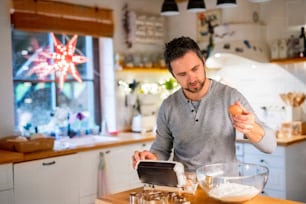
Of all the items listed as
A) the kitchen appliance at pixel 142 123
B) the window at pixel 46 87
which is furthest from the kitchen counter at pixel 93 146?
the window at pixel 46 87

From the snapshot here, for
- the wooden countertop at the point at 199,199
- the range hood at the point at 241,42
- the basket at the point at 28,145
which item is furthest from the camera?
the range hood at the point at 241,42

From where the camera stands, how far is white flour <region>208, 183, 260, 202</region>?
1.67 metres

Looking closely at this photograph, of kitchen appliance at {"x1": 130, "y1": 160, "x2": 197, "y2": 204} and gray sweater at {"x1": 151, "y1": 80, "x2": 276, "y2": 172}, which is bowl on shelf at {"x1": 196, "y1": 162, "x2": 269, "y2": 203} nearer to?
kitchen appliance at {"x1": 130, "y1": 160, "x2": 197, "y2": 204}

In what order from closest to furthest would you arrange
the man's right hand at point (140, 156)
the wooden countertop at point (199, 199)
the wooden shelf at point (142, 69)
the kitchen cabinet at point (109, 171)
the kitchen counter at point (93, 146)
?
the wooden countertop at point (199, 199), the man's right hand at point (140, 156), the kitchen counter at point (93, 146), the kitchen cabinet at point (109, 171), the wooden shelf at point (142, 69)

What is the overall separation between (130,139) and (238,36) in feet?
5.18

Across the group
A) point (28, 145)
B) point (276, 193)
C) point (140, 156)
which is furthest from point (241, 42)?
point (140, 156)

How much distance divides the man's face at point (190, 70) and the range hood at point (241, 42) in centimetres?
226

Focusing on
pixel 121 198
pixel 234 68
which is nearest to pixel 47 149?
pixel 121 198

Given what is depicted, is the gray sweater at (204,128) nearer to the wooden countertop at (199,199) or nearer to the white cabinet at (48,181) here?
the wooden countertop at (199,199)

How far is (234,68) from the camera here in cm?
477

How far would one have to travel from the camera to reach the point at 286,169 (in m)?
3.85

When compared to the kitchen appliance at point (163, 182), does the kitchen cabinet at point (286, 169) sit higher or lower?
lower

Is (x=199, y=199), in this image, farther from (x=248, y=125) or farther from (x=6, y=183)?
(x=6, y=183)

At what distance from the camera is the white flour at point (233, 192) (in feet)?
5.49
